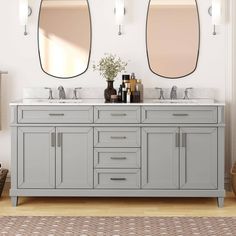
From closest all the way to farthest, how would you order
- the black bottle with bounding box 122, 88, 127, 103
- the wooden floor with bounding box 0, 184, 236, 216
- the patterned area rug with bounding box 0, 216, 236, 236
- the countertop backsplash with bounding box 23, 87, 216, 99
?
the patterned area rug with bounding box 0, 216, 236, 236
the wooden floor with bounding box 0, 184, 236, 216
the black bottle with bounding box 122, 88, 127, 103
the countertop backsplash with bounding box 23, 87, 216, 99

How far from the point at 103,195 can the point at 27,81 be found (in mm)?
1309

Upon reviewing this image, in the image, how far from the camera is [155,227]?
4.27 meters

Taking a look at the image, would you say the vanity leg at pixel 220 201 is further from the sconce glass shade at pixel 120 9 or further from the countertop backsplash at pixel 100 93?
the sconce glass shade at pixel 120 9

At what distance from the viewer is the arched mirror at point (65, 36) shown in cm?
545

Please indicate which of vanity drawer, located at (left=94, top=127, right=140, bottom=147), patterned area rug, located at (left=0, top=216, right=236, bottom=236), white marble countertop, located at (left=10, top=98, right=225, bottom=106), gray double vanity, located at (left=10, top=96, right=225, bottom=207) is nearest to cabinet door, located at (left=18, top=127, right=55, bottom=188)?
gray double vanity, located at (left=10, top=96, right=225, bottom=207)

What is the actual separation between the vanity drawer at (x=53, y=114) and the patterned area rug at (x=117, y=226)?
820mm

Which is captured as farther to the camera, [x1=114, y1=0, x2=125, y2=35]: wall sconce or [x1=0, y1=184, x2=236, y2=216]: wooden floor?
[x1=114, y1=0, x2=125, y2=35]: wall sconce

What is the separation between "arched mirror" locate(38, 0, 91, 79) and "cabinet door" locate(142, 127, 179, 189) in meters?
1.01

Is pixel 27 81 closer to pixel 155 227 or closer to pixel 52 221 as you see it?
pixel 52 221

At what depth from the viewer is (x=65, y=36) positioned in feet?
17.9

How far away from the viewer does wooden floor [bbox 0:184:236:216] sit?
15.5 ft

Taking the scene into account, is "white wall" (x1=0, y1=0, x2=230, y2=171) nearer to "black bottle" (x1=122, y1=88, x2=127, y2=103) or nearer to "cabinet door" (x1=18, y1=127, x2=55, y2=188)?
"black bottle" (x1=122, y1=88, x2=127, y2=103)

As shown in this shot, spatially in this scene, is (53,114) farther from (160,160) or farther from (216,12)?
(216,12)

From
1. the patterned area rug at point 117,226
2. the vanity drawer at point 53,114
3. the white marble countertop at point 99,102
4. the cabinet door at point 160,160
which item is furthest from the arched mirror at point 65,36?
the patterned area rug at point 117,226
